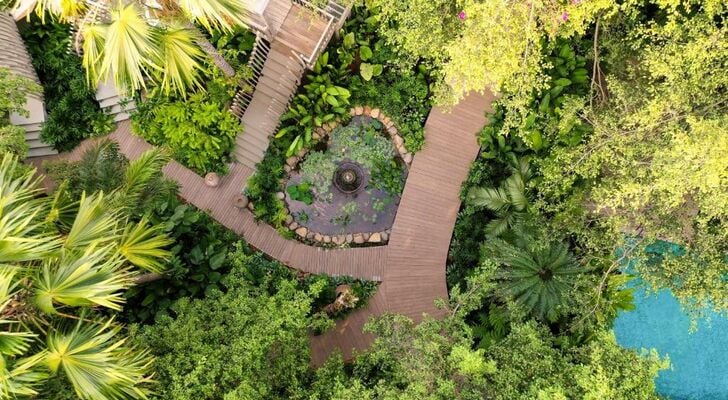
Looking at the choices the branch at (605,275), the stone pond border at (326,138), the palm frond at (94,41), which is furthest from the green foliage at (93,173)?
the branch at (605,275)

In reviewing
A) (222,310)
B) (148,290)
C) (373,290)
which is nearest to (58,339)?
(222,310)

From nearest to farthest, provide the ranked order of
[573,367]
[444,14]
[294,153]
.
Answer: [573,367] → [444,14] → [294,153]

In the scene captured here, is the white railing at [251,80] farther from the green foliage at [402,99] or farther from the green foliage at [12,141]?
Answer: the green foliage at [12,141]

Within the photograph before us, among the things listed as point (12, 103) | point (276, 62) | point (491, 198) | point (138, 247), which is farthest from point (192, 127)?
point (491, 198)

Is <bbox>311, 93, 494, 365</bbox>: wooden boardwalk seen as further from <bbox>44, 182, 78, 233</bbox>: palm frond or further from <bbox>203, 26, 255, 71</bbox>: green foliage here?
<bbox>44, 182, 78, 233</bbox>: palm frond

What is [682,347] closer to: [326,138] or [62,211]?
[326,138]

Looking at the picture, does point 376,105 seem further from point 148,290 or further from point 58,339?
point 58,339

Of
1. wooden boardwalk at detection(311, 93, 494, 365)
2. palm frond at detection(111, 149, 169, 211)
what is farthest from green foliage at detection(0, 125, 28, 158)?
wooden boardwalk at detection(311, 93, 494, 365)
